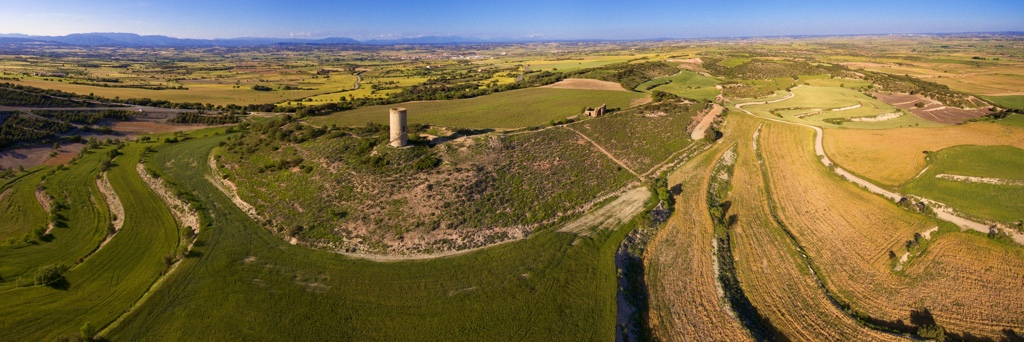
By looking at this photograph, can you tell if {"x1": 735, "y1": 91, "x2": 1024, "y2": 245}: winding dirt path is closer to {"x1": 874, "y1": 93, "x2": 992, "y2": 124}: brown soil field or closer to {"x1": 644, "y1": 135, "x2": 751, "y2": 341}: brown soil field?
{"x1": 644, "y1": 135, "x2": 751, "y2": 341}: brown soil field

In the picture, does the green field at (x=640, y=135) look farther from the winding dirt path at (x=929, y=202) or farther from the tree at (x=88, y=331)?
the tree at (x=88, y=331)

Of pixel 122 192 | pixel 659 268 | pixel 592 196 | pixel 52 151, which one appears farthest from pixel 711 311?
pixel 52 151

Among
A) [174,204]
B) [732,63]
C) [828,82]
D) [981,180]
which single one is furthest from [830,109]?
A: [174,204]

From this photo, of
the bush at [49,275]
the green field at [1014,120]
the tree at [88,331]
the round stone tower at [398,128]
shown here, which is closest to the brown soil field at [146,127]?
the round stone tower at [398,128]

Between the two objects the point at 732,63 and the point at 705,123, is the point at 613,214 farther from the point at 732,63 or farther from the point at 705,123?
the point at 732,63

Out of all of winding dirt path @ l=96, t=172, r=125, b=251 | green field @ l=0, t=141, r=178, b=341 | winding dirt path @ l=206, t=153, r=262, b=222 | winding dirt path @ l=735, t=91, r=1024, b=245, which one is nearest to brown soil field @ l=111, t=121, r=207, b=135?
winding dirt path @ l=96, t=172, r=125, b=251

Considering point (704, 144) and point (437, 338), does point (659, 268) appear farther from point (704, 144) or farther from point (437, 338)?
point (704, 144)
